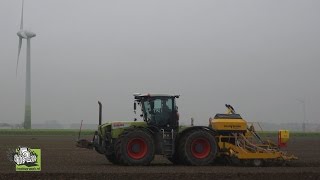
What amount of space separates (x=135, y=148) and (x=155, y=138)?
3.37 feet

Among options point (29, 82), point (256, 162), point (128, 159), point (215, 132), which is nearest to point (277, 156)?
point (256, 162)

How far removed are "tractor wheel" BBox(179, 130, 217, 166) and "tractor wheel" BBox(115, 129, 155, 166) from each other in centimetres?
138

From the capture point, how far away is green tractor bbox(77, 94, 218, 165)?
21750mm

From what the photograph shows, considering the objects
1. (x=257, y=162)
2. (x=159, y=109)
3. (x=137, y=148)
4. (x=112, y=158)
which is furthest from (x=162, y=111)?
(x=257, y=162)

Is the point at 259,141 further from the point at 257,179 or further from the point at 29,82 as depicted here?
the point at 29,82

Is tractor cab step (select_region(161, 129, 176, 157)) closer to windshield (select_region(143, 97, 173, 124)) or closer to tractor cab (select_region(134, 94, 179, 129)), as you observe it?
tractor cab (select_region(134, 94, 179, 129))

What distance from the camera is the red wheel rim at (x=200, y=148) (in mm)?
22438

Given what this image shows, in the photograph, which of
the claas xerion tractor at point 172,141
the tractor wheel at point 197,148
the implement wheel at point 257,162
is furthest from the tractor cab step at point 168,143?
the implement wheel at point 257,162

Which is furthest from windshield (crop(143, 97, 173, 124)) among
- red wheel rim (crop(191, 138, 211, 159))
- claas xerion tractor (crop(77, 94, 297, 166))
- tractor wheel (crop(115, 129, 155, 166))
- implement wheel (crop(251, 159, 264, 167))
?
implement wheel (crop(251, 159, 264, 167))

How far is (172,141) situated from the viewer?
22.4m

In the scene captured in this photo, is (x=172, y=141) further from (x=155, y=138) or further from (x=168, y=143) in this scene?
(x=155, y=138)

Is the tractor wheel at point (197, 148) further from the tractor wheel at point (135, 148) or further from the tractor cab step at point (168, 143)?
the tractor wheel at point (135, 148)

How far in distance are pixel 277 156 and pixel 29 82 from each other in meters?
69.2

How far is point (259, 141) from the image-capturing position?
23.4 m
